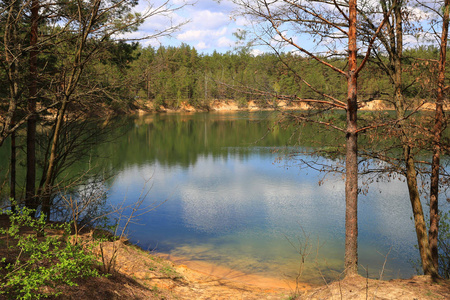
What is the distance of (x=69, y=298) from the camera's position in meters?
4.56

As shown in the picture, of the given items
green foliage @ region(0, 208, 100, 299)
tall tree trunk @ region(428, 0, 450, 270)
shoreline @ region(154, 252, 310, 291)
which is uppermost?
tall tree trunk @ region(428, 0, 450, 270)

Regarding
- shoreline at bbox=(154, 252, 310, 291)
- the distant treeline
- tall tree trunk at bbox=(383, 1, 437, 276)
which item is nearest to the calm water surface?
shoreline at bbox=(154, 252, 310, 291)

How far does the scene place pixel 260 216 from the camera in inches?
578

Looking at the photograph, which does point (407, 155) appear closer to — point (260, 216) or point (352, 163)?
point (352, 163)

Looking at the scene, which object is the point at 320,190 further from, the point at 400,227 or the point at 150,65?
the point at 150,65

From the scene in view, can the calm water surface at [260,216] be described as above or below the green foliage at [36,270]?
below

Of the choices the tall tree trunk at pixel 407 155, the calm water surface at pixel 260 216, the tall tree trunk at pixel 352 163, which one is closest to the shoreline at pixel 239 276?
the calm water surface at pixel 260 216

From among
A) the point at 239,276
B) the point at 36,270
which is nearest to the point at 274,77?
the point at 239,276

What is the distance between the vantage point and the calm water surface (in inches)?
415

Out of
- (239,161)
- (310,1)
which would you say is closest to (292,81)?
(310,1)

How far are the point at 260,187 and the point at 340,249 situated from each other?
7.83 m

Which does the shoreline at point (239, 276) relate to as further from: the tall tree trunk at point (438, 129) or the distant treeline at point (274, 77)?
the distant treeline at point (274, 77)

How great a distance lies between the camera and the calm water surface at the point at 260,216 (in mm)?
10539

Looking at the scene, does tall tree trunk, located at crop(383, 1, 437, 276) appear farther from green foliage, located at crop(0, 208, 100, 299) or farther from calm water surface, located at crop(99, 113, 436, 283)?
green foliage, located at crop(0, 208, 100, 299)
